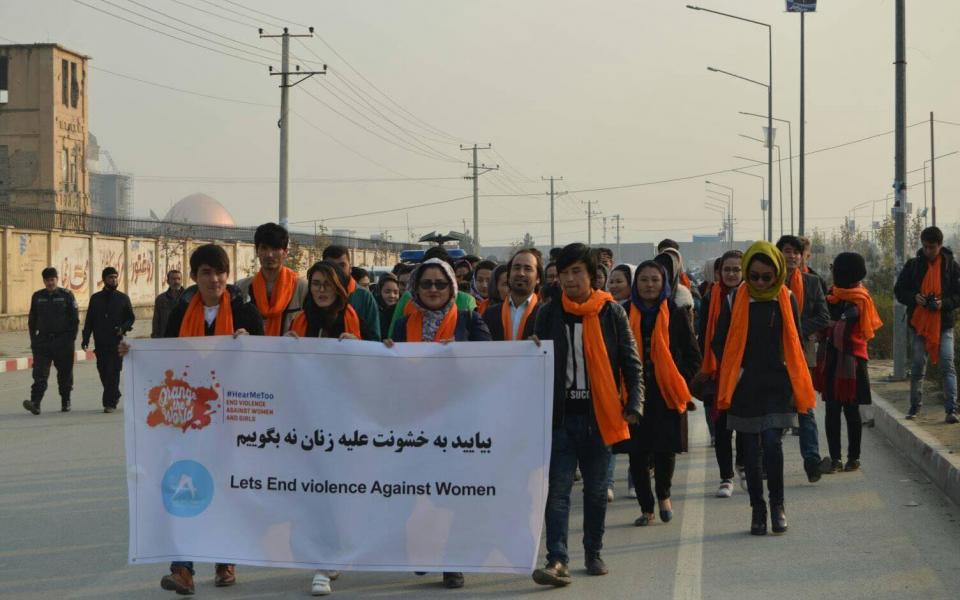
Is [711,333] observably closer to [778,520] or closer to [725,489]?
[725,489]

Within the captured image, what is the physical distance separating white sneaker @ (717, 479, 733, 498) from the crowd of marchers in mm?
23

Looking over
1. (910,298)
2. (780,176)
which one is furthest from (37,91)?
(910,298)

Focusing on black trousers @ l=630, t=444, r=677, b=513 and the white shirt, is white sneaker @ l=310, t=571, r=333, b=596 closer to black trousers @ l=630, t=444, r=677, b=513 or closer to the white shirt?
the white shirt

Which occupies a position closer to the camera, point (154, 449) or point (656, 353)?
point (154, 449)

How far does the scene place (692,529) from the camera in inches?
318

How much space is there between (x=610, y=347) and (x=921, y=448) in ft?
16.0

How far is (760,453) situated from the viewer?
7977 mm

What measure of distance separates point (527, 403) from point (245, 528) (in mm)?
1515

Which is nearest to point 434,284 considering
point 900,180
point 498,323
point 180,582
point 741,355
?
point 498,323

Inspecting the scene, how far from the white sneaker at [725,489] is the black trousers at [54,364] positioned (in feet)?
30.7

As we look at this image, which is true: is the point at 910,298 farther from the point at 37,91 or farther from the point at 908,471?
the point at 37,91

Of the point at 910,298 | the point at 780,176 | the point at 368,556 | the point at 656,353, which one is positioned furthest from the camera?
the point at 780,176

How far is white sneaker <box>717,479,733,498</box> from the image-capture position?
925 cm

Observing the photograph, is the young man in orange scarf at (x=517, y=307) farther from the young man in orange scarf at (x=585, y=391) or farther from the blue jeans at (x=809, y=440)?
the blue jeans at (x=809, y=440)
